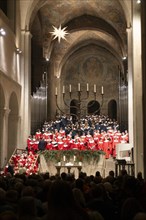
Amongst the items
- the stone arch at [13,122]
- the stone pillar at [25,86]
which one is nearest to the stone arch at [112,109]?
the stone pillar at [25,86]

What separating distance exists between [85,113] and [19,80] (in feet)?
53.4

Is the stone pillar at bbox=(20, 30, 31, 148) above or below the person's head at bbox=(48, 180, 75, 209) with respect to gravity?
above

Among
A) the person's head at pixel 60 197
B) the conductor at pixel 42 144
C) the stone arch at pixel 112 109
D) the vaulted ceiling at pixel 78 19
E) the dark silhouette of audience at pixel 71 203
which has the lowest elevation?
the dark silhouette of audience at pixel 71 203

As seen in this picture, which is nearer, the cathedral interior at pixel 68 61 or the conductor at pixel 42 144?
the cathedral interior at pixel 68 61

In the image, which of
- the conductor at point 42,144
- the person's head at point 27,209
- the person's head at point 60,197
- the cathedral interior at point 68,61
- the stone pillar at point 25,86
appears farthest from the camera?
the stone pillar at point 25,86

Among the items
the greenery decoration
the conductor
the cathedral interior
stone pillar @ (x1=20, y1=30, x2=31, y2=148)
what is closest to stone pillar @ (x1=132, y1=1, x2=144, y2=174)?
the cathedral interior

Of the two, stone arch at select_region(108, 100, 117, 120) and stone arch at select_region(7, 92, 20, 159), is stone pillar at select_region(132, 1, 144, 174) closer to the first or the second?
stone arch at select_region(7, 92, 20, 159)

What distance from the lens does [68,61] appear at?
1497 inches

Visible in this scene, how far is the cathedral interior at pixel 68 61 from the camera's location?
49.3ft

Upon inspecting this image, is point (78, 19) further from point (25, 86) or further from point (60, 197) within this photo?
point (60, 197)

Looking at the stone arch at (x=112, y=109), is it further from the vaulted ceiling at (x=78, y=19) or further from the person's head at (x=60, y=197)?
the person's head at (x=60, y=197)

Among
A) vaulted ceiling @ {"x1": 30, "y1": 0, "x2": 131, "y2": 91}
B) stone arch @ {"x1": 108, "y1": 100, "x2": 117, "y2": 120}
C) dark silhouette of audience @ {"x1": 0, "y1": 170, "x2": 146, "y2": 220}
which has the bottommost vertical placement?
dark silhouette of audience @ {"x1": 0, "y1": 170, "x2": 146, "y2": 220}

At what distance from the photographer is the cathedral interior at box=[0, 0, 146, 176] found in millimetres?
15016

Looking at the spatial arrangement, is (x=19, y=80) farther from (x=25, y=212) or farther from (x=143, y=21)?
(x=25, y=212)
